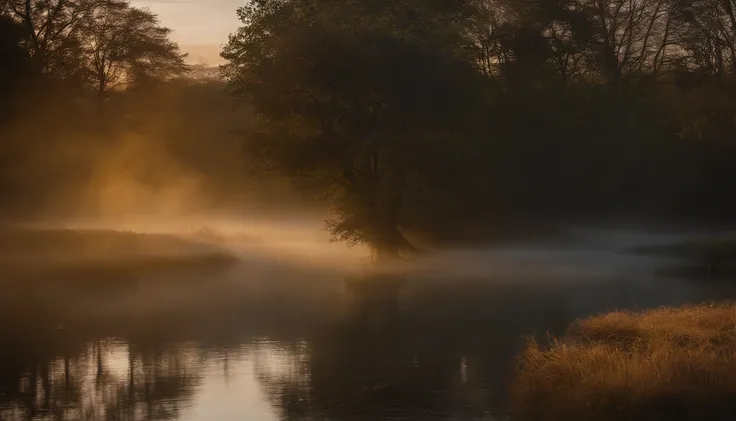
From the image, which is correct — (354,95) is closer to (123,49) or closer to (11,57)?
(11,57)

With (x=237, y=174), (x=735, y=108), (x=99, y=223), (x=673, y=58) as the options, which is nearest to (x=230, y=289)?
(x=735, y=108)

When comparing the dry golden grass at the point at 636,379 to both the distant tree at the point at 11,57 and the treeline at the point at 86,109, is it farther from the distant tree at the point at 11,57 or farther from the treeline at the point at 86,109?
the distant tree at the point at 11,57

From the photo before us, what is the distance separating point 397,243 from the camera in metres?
57.2

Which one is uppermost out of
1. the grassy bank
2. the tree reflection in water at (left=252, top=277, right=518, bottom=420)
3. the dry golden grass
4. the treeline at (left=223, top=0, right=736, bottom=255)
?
the treeline at (left=223, top=0, right=736, bottom=255)

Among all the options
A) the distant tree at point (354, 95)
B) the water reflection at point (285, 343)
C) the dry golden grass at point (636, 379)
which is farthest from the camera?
the distant tree at point (354, 95)

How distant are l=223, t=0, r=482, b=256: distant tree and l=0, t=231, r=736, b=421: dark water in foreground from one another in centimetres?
592

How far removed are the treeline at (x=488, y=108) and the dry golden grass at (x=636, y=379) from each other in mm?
20592

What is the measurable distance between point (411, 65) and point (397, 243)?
1002 centimetres

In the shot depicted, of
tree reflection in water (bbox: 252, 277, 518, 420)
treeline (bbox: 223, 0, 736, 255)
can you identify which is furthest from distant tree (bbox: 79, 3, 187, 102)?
tree reflection in water (bbox: 252, 277, 518, 420)

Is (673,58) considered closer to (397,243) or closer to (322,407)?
(397,243)

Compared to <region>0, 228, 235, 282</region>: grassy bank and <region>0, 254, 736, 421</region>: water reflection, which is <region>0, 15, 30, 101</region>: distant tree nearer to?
<region>0, 228, 235, 282</region>: grassy bank

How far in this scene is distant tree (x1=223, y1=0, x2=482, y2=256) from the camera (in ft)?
167

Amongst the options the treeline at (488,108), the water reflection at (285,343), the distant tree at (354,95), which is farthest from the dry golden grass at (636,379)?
the distant tree at (354,95)

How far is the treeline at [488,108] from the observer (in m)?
51.9
